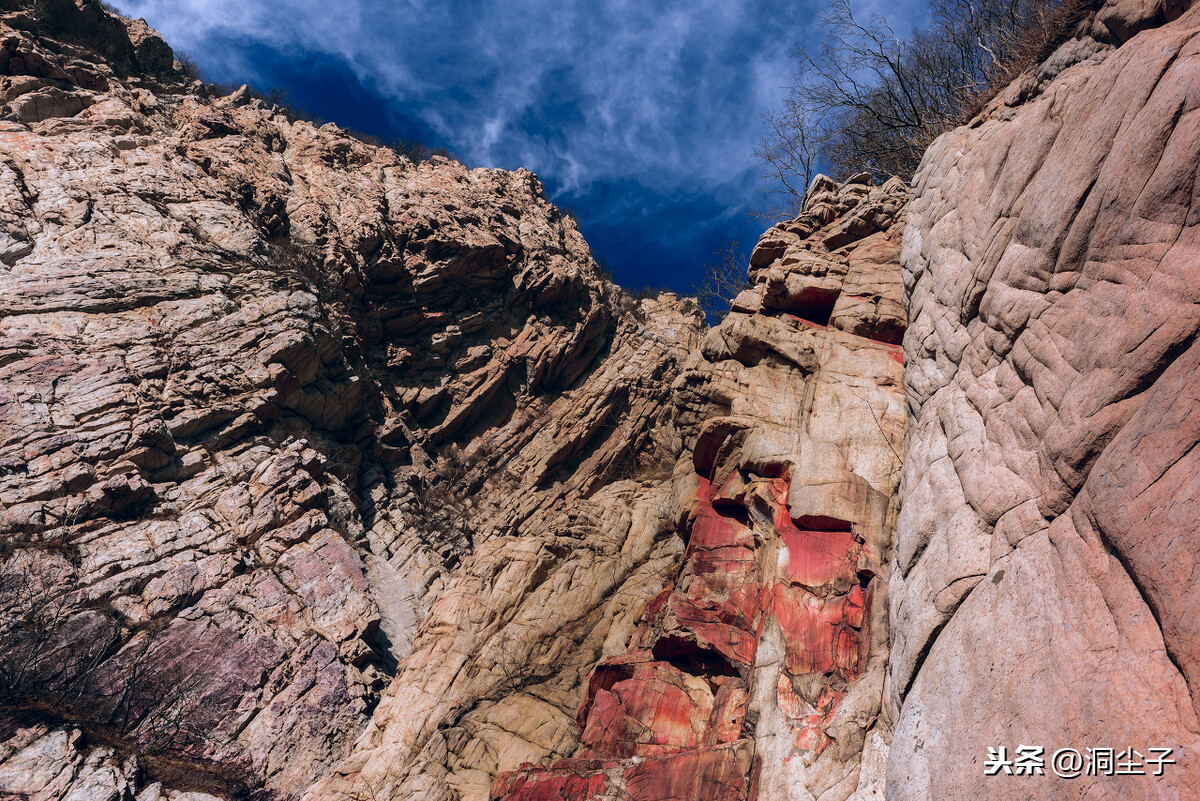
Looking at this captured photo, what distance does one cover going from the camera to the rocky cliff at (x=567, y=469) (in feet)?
15.1

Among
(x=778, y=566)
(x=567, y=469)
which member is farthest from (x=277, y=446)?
(x=778, y=566)

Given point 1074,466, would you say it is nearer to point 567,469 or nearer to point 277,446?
point 567,469

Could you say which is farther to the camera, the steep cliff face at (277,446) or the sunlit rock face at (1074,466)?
the steep cliff face at (277,446)

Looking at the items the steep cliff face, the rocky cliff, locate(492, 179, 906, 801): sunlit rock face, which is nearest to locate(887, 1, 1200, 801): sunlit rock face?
the rocky cliff

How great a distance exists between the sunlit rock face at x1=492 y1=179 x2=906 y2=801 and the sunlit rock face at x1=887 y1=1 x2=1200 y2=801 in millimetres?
1344

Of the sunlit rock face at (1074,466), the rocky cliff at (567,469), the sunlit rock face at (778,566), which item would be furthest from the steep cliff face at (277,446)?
the sunlit rock face at (1074,466)

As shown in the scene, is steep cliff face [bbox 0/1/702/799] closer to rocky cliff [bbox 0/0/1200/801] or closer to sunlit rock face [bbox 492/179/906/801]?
rocky cliff [bbox 0/0/1200/801]

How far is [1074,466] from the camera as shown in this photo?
15.5ft

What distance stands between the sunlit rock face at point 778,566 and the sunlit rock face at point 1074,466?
52.9 inches

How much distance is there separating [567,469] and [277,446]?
11437mm

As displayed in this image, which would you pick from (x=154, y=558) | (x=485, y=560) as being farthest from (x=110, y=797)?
(x=485, y=560)

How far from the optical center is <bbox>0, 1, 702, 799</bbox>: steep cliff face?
12.6m

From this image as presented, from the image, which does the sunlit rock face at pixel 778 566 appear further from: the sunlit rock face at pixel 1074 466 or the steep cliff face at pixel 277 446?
the steep cliff face at pixel 277 446

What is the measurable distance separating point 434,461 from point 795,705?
2002 cm
